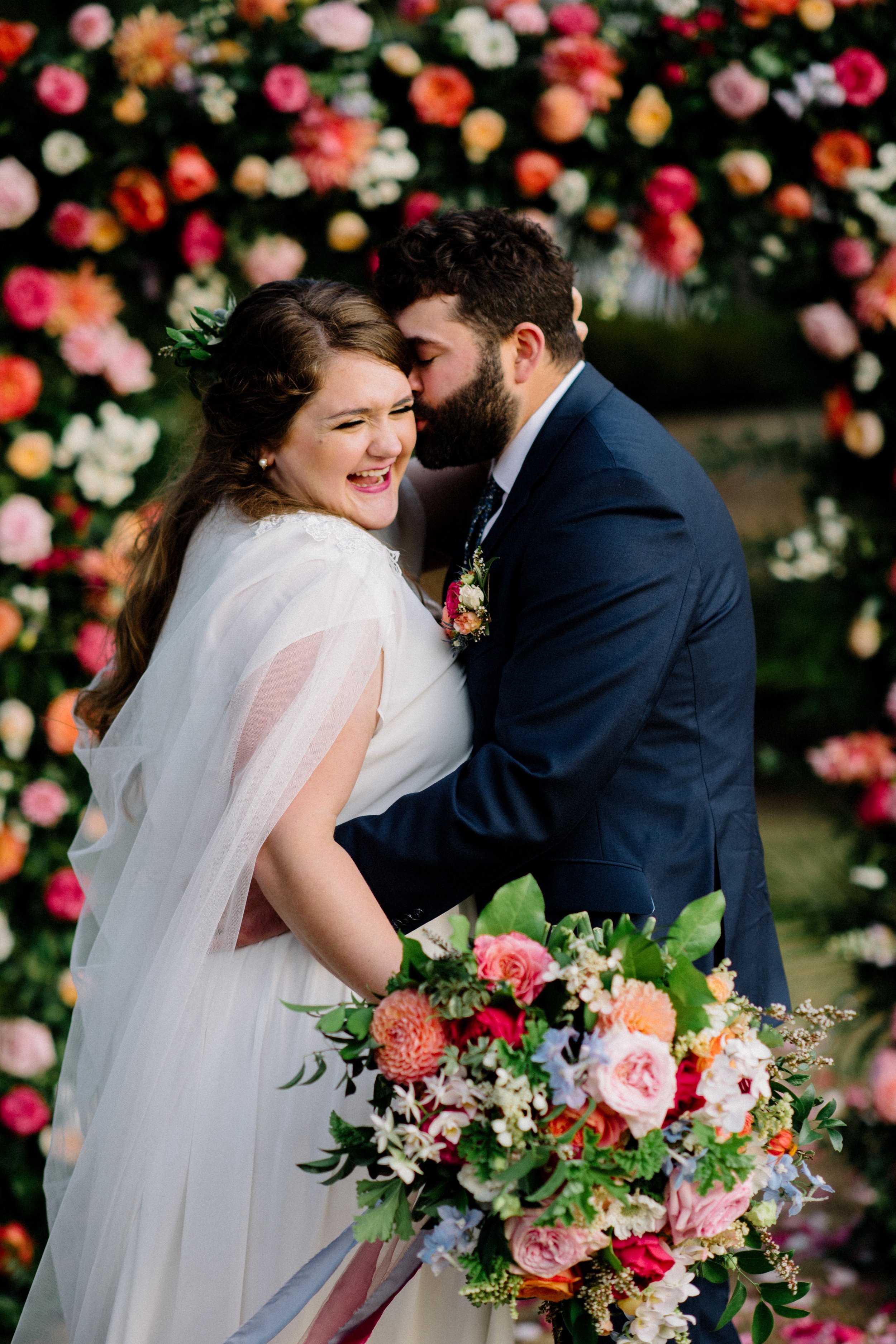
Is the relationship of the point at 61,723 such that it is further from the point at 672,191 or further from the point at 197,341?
the point at 672,191

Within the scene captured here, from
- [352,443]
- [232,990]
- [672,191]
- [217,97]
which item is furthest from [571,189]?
[232,990]

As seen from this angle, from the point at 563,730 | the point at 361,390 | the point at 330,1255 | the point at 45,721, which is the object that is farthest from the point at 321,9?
the point at 330,1255

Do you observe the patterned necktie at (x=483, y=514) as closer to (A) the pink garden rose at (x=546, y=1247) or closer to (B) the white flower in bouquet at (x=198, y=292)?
(A) the pink garden rose at (x=546, y=1247)

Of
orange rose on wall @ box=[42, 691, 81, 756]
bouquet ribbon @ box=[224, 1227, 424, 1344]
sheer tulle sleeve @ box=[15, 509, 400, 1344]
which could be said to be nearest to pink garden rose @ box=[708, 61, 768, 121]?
sheer tulle sleeve @ box=[15, 509, 400, 1344]

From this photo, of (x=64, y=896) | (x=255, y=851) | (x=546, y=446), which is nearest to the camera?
(x=255, y=851)

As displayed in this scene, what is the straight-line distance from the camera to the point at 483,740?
2.27 metres

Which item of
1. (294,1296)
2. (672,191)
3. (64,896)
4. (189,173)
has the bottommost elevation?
(64,896)

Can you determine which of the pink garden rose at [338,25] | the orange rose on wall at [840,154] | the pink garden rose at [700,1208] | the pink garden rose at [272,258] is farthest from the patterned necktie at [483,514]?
the orange rose on wall at [840,154]

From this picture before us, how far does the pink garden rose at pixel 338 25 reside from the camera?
3396mm

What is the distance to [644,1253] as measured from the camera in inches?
65.9

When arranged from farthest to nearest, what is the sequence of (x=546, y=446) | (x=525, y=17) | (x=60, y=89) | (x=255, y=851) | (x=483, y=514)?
(x=525, y=17), (x=60, y=89), (x=483, y=514), (x=546, y=446), (x=255, y=851)

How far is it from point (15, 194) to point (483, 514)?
185 centimetres

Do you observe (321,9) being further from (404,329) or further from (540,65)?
(404,329)

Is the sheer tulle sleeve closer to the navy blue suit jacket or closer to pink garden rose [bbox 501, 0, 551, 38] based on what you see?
the navy blue suit jacket
